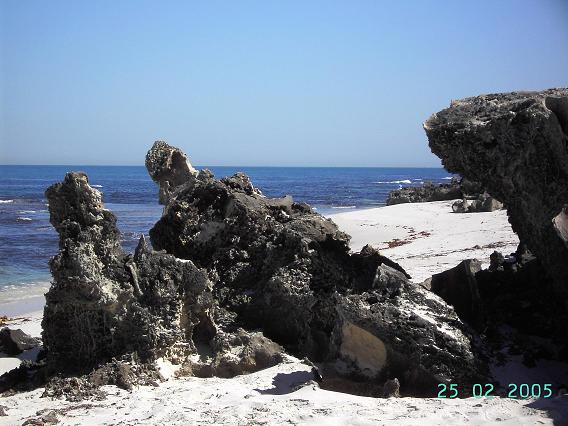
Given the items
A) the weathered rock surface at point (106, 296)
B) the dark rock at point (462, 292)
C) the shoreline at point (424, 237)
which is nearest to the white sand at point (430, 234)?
the shoreline at point (424, 237)

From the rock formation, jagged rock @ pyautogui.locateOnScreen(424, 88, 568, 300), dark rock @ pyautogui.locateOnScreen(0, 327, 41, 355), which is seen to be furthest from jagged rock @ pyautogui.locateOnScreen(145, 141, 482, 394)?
dark rock @ pyautogui.locateOnScreen(0, 327, 41, 355)

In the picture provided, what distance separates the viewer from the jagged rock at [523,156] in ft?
16.5

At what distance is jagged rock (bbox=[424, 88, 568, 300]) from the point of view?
5.04 metres

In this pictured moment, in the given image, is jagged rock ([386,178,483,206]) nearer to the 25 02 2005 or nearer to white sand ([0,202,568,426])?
the 25 02 2005

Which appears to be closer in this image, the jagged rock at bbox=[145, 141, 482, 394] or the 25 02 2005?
the 25 02 2005

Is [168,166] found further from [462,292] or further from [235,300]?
[462,292]

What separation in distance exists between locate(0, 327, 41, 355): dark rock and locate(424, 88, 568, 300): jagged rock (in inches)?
188

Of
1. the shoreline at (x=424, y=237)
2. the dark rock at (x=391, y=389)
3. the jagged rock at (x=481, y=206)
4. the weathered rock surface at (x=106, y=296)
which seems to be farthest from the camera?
the jagged rock at (x=481, y=206)

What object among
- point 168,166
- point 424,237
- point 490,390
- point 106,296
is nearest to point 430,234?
point 424,237

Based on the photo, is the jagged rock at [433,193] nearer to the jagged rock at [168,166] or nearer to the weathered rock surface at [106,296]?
the jagged rock at [168,166]

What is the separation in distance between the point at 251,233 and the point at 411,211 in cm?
1613

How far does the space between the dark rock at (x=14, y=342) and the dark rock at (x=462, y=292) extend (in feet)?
14.4

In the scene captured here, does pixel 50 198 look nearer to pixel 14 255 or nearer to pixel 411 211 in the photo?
pixel 14 255

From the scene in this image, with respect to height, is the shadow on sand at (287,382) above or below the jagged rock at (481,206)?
below
